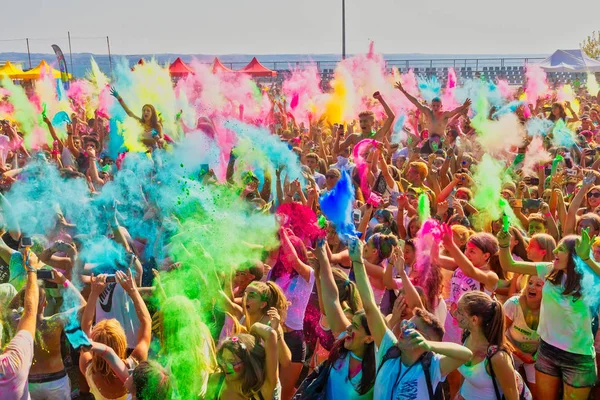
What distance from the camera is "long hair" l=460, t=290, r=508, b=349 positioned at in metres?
3.08

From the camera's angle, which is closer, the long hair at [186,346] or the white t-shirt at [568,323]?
the long hair at [186,346]

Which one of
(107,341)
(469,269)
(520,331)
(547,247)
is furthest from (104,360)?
(547,247)

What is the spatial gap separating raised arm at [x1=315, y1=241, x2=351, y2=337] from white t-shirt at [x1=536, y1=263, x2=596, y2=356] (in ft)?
3.93

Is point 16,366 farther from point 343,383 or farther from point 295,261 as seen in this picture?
point 295,261

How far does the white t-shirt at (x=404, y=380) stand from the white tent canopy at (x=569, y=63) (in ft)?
88.2

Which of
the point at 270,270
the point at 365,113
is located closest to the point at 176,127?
the point at 365,113

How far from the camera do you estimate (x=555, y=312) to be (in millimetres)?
3643

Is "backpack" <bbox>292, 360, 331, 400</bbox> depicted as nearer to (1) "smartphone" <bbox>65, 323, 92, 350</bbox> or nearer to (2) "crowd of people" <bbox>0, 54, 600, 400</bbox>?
(2) "crowd of people" <bbox>0, 54, 600, 400</bbox>

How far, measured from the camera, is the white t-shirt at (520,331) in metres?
3.93

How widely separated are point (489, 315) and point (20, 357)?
7.40 ft

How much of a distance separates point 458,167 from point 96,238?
4.17 meters

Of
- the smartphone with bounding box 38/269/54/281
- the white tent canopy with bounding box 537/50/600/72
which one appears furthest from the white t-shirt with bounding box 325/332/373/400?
the white tent canopy with bounding box 537/50/600/72

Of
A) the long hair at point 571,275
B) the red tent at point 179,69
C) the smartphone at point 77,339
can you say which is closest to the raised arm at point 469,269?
the long hair at point 571,275

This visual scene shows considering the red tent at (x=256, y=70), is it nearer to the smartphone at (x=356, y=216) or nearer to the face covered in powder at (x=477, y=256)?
the smartphone at (x=356, y=216)
